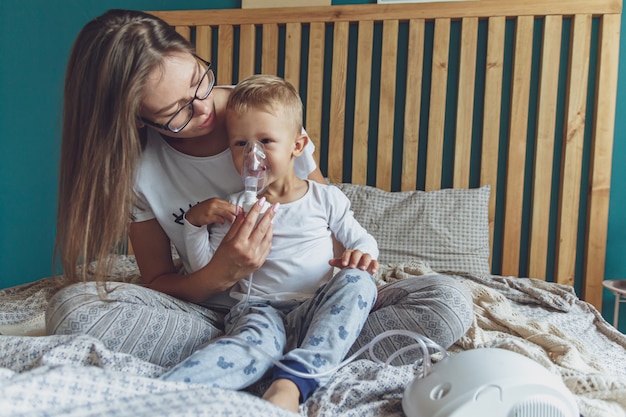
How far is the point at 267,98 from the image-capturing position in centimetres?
110

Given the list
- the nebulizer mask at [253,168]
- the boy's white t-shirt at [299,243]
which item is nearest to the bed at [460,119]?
the boy's white t-shirt at [299,243]

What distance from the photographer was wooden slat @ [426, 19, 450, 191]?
85.6 inches

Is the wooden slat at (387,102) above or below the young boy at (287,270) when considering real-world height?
above

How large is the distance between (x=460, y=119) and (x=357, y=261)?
137cm

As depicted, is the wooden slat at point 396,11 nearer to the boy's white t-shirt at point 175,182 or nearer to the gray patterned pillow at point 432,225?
the gray patterned pillow at point 432,225

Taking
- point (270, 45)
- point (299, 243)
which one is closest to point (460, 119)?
point (270, 45)

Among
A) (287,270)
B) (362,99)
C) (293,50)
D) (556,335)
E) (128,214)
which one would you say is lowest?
(556,335)

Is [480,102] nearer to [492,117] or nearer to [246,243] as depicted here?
[492,117]

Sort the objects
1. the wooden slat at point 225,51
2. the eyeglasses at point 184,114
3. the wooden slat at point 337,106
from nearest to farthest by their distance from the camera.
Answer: the eyeglasses at point 184,114
the wooden slat at point 337,106
the wooden slat at point 225,51

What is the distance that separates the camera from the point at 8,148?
2.72 metres

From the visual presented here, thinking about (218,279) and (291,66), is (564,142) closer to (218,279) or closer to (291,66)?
(291,66)

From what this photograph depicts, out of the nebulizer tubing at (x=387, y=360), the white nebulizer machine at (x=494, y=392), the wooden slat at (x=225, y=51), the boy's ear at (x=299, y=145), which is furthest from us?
the wooden slat at (x=225, y=51)

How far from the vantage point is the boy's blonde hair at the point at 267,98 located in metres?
1.10

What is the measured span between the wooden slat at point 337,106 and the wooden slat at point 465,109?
1.59 feet
